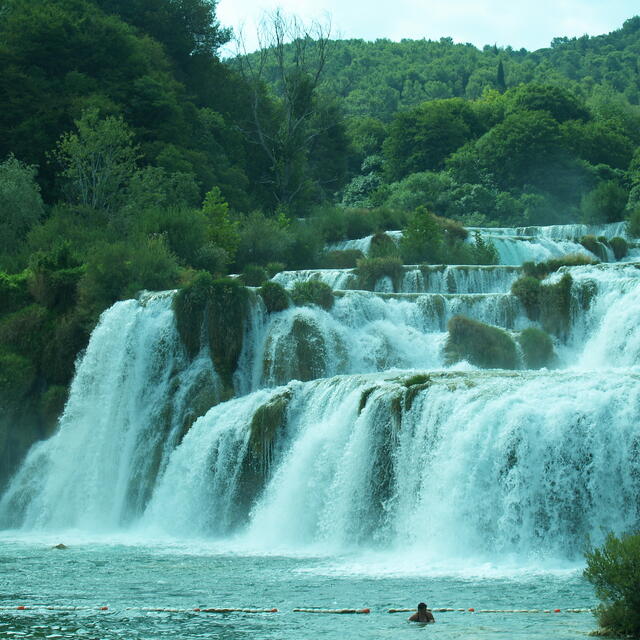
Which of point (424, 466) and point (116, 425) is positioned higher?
point (116, 425)

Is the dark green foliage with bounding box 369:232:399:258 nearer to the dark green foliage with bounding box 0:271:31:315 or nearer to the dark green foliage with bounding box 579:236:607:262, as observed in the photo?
the dark green foliage with bounding box 579:236:607:262

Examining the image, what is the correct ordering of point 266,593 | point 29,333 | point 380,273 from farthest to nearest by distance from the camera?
point 380,273, point 29,333, point 266,593

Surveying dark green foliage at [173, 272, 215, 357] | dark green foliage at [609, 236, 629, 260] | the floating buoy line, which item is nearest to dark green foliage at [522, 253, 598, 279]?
dark green foliage at [609, 236, 629, 260]

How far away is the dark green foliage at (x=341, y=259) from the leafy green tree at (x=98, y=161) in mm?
8578

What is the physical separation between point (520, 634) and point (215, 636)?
3.88m

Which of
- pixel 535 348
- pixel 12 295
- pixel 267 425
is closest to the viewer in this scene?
pixel 267 425

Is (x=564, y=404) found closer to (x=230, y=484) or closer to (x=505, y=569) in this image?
(x=505, y=569)

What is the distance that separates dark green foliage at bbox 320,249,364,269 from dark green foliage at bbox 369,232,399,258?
0.59 meters

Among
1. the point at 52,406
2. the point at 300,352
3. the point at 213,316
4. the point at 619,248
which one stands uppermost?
the point at 619,248

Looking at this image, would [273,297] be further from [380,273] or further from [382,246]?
[382,246]

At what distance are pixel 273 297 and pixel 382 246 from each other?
1392 centimetres

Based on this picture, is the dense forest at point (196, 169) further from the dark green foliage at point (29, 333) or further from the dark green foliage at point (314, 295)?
the dark green foliage at point (314, 295)

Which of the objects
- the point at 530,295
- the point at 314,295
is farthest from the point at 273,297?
the point at 530,295

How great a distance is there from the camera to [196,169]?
167 ft
